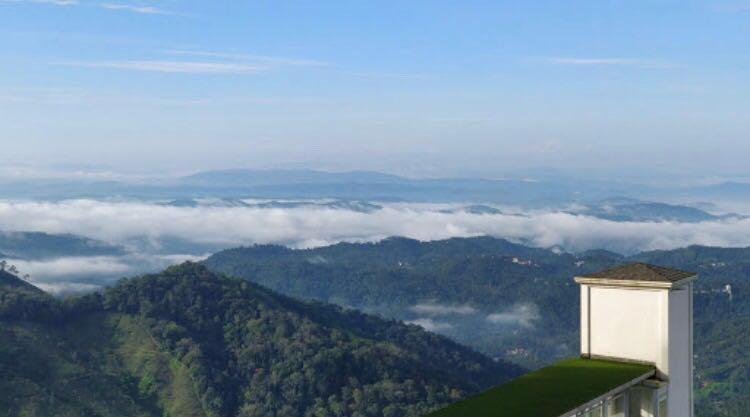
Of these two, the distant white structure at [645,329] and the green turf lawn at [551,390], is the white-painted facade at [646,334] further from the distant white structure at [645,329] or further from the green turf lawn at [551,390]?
the green turf lawn at [551,390]

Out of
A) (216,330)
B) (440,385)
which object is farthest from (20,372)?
(440,385)

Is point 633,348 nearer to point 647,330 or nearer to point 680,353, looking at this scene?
point 647,330

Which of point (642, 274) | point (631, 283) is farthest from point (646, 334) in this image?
point (642, 274)

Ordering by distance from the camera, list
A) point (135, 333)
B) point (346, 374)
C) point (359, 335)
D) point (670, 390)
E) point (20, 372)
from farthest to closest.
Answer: point (359, 335), point (135, 333), point (346, 374), point (20, 372), point (670, 390)

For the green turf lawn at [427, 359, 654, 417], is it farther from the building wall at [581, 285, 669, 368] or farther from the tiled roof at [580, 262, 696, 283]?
the tiled roof at [580, 262, 696, 283]

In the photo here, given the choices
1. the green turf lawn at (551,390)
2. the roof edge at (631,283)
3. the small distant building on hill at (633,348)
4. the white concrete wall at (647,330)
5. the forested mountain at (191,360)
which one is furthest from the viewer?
the forested mountain at (191,360)

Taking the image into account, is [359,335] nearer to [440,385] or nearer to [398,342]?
[398,342]

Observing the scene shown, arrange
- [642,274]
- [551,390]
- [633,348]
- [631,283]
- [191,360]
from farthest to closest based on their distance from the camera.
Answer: [191,360]
[633,348]
[642,274]
[631,283]
[551,390]

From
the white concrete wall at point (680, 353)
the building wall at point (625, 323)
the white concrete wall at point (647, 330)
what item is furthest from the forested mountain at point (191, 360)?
the building wall at point (625, 323)
